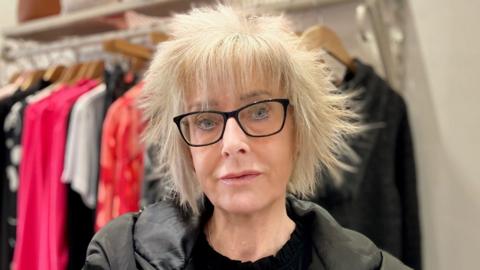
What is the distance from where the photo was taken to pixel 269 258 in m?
0.62

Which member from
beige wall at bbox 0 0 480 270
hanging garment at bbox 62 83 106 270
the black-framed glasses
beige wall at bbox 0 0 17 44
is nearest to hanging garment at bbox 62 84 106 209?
hanging garment at bbox 62 83 106 270

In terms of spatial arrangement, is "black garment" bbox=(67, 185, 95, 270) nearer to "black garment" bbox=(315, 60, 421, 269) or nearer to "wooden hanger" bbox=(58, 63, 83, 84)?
"wooden hanger" bbox=(58, 63, 83, 84)

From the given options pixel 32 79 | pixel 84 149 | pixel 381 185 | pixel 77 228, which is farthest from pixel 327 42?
pixel 32 79

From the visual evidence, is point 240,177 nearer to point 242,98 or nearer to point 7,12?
point 242,98

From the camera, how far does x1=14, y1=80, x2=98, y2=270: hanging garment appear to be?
114 centimetres

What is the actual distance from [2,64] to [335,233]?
63.0 inches

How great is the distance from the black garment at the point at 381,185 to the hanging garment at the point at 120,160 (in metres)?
0.42

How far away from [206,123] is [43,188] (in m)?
0.75

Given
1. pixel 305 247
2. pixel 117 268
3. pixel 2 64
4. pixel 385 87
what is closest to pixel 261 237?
pixel 305 247

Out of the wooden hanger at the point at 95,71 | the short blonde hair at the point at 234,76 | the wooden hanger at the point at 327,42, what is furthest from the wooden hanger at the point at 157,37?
the short blonde hair at the point at 234,76

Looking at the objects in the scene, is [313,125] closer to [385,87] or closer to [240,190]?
[240,190]

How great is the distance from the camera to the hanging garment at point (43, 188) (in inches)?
44.8

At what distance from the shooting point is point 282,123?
0.59 meters

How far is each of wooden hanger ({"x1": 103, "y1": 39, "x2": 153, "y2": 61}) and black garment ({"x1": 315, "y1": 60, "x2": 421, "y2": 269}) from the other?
0.54 metres
